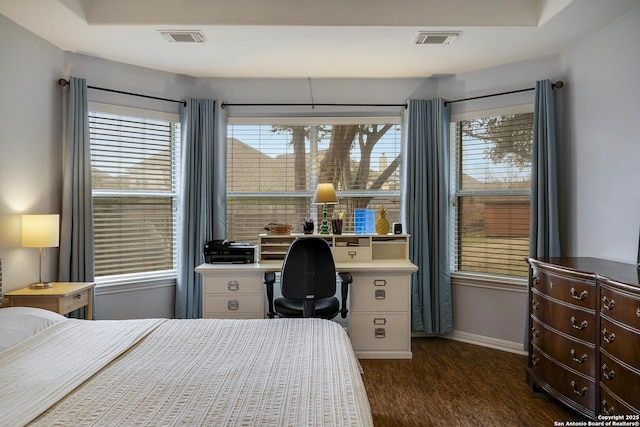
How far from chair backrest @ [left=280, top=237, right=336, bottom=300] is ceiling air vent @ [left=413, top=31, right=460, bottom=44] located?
5.53ft

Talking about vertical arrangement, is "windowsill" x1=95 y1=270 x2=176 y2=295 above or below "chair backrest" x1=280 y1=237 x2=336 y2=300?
Result: below

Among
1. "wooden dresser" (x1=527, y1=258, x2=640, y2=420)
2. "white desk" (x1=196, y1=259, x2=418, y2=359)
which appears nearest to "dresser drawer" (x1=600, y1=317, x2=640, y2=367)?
"wooden dresser" (x1=527, y1=258, x2=640, y2=420)

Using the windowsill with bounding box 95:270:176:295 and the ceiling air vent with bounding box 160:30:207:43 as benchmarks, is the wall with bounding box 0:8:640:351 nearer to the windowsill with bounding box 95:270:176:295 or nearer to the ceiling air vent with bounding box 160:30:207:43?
the windowsill with bounding box 95:270:176:295

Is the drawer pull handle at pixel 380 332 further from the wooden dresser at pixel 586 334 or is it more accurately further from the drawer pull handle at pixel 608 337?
the drawer pull handle at pixel 608 337

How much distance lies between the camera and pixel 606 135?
298 cm

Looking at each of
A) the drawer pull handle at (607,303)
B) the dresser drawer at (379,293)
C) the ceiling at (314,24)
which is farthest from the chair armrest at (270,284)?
the drawer pull handle at (607,303)

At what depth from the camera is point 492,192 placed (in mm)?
3846

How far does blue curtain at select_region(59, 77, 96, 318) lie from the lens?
11.1ft

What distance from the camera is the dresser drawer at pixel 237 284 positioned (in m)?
3.45

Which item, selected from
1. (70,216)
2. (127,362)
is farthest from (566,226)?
(70,216)

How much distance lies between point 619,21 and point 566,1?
0.52 m

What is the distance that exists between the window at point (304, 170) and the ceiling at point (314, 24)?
0.91 metres

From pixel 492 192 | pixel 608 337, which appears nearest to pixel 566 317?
pixel 608 337

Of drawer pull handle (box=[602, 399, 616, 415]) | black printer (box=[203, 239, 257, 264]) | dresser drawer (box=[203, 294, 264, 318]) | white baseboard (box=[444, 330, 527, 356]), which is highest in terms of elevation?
black printer (box=[203, 239, 257, 264])
